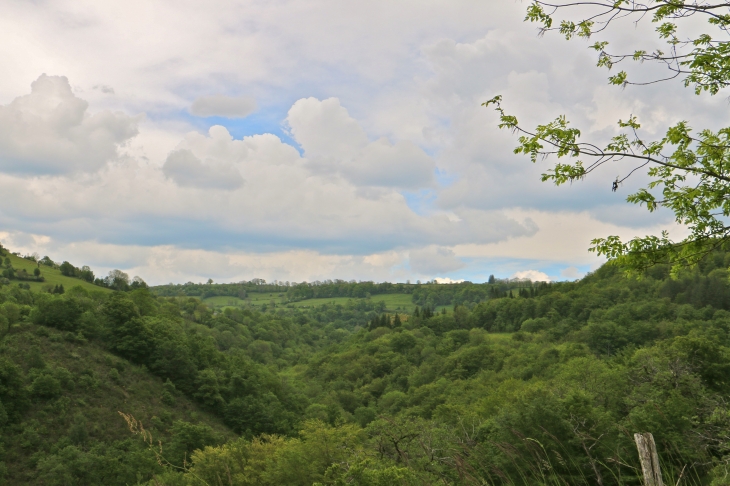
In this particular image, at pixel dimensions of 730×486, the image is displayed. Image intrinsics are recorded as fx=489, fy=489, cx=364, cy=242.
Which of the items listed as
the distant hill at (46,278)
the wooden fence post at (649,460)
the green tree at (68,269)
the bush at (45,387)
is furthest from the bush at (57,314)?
the wooden fence post at (649,460)

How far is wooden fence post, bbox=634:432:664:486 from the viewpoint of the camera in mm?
3871

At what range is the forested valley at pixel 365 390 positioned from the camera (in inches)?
789

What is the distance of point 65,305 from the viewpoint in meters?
76.9

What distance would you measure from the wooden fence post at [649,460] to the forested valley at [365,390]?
101cm

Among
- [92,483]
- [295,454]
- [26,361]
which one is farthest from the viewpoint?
[26,361]

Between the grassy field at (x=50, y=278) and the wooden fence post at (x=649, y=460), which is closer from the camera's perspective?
the wooden fence post at (x=649, y=460)

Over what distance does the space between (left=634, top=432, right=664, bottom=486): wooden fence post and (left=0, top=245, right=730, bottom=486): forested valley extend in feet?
3.31

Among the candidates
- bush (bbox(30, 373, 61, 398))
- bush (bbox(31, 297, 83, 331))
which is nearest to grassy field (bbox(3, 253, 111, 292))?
bush (bbox(31, 297, 83, 331))

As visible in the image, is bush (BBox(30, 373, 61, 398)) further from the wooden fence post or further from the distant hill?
the distant hill

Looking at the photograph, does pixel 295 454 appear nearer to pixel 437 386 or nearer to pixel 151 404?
pixel 151 404

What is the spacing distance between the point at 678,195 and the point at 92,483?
56813 mm

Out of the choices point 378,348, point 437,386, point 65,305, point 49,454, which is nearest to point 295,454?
point 49,454

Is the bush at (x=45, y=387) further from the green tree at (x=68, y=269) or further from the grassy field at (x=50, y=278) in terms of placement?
the green tree at (x=68, y=269)

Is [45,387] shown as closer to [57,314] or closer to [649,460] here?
[57,314]
